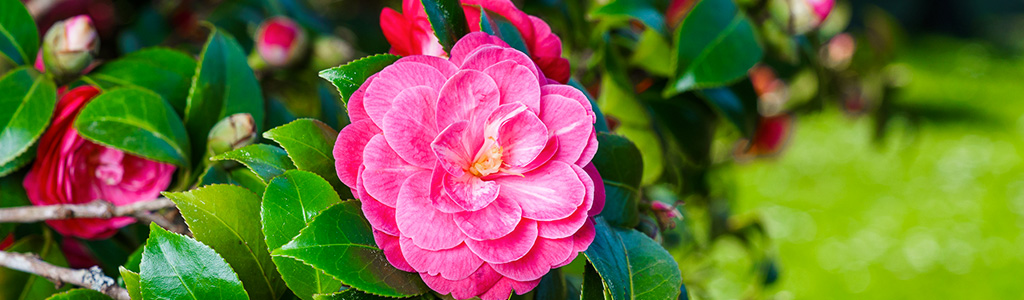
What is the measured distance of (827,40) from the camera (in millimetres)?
1102

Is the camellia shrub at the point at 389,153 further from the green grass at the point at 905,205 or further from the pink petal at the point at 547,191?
the green grass at the point at 905,205

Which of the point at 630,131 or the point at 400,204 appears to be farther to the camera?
the point at 630,131

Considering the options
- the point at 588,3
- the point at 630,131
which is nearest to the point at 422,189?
the point at 630,131

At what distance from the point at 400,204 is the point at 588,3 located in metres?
0.55

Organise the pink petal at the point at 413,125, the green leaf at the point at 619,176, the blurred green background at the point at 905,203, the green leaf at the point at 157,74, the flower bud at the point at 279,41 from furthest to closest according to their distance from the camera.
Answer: the blurred green background at the point at 905,203, the flower bud at the point at 279,41, the green leaf at the point at 157,74, the green leaf at the point at 619,176, the pink petal at the point at 413,125

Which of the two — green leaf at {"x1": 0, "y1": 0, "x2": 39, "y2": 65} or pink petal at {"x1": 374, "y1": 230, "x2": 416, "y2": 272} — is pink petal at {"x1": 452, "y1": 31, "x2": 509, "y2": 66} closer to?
pink petal at {"x1": 374, "y1": 230, "x2": 416, "y2": 272}

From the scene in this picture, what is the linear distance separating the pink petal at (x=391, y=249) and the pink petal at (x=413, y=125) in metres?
0.04

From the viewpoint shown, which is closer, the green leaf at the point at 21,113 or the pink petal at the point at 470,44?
the pink petal at the point at 470,44

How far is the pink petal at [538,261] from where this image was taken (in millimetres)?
361

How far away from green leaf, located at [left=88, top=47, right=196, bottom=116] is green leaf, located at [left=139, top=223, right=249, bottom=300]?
0.21 metres

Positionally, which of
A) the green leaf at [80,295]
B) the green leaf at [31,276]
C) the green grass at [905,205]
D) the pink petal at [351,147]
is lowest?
the green grass at [905,205]

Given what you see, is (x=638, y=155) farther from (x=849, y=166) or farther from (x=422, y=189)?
(x=849, y=166)

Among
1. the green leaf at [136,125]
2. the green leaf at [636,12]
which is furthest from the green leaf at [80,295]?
the green leaf at [636,12]

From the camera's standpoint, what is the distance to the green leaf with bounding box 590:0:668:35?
0.62m
